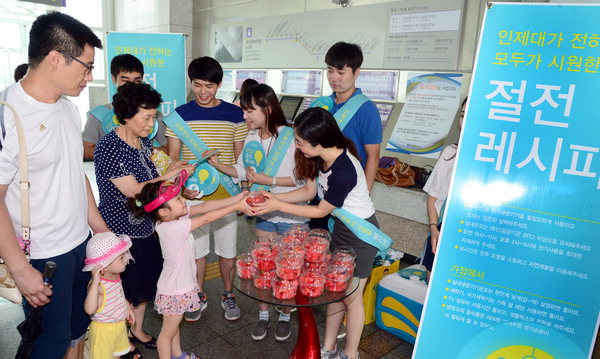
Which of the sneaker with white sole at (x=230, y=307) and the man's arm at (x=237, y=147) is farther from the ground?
the man's arm at (x=237, y=147)

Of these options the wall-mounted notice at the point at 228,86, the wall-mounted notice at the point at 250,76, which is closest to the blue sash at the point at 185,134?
the wall-mounted notice at the point at 250,76

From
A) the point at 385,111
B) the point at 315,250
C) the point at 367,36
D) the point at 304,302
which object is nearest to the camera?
the point at 304,302

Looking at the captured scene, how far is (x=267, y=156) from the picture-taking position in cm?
249

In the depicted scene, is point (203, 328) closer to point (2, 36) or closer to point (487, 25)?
point (487, 25)

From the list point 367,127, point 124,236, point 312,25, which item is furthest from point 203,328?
point 312,25

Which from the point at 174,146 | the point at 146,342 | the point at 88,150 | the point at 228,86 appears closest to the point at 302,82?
the point at 228,86

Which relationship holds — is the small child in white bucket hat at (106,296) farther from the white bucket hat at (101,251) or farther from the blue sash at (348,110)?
the blue sash at (348,110)

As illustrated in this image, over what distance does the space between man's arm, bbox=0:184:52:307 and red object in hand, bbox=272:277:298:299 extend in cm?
82

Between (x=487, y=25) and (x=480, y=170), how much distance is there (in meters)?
0.61

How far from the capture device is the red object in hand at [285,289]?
1.64 metres

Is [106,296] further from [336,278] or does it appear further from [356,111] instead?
[356,111]

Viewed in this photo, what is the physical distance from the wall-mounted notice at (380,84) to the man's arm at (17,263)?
3.60 m

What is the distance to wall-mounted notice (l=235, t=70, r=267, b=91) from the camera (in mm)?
5727

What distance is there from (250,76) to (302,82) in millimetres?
1111
